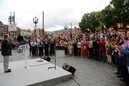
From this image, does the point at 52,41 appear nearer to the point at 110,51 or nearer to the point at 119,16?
the point at 110,51

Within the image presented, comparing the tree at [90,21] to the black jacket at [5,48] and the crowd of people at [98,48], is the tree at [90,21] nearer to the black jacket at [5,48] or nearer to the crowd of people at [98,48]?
the crowd of people at [98,48]

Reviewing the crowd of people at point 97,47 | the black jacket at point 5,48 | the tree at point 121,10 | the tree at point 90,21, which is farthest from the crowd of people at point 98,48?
the tree at point 90,21

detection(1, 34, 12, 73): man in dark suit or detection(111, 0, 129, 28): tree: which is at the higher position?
detection(111, 0, 129, 28): tree

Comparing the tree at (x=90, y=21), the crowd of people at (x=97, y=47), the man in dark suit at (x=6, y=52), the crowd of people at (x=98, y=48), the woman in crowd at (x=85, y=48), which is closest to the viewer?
the crowd of people at (x=98, y=48)

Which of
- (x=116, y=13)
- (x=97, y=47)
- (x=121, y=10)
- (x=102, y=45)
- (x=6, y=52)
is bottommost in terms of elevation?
(x=6, y=52)

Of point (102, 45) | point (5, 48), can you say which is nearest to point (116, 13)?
point (102, 45)

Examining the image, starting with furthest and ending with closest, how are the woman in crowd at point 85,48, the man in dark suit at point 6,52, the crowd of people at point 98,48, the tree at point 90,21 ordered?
the tree at point 90,21 < the woman in crowd at point 85,48 < the man in dark suit at point 6,52 < the crowd of people at point 98,48

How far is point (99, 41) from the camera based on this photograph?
44.3 feet

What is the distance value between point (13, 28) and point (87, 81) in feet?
58.5

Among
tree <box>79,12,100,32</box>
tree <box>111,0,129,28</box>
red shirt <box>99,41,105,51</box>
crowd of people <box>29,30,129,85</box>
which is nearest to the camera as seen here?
crowd of people <box>29,30,129,85</box>

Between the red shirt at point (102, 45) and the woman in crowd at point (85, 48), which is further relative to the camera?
the woman in crowd at point (85, 48)

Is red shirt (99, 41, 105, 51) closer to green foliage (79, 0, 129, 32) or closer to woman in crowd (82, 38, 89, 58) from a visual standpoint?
woman in crowd (82, 38, 89, 58)

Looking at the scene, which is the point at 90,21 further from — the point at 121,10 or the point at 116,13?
the point at 121,10

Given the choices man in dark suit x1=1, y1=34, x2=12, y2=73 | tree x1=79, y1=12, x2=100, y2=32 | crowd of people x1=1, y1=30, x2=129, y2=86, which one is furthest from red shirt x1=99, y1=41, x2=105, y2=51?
tree x1=79, y1=12, x2=100, y2=32
